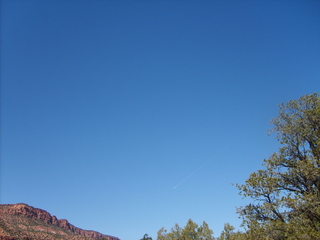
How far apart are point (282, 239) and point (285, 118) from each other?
9.53 m

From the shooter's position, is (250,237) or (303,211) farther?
(250,237)

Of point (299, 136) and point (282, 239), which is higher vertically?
point (299, 136)

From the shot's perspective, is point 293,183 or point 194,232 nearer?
point 293,183

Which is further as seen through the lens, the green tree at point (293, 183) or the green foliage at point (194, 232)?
the green foliage at point (194, 232)

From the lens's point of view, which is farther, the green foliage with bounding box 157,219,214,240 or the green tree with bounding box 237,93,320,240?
the green foliage with bounding box 157,219,214,240

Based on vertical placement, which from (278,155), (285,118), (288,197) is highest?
(285,118)

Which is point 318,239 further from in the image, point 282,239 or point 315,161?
point 315,161

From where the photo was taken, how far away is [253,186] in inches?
689

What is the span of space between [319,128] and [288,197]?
243 inches

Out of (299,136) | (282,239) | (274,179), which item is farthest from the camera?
(299,136)

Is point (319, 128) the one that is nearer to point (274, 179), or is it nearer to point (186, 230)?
point (274, 179)

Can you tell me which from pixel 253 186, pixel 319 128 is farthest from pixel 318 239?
pixel 319 128

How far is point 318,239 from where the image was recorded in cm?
1266

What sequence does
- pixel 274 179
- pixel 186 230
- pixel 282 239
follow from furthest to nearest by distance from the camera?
pixel 186 230 → pixel 274 179 → pixel 282 239
